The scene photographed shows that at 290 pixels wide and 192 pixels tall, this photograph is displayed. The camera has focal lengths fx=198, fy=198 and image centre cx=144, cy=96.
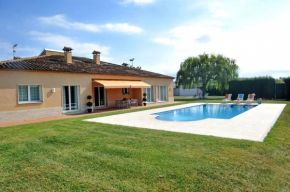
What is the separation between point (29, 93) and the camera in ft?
77.0

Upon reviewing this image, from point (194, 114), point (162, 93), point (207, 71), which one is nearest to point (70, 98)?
point (194, 114)

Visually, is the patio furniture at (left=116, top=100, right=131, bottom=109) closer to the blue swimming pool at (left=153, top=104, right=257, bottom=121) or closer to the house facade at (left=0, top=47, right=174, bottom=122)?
the house facade at (left=0, top=47, right=174, bottom=122)

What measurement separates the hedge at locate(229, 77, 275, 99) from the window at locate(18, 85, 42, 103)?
49662mm

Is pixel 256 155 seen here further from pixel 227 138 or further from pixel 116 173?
pixel 116 173

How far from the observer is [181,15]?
27234 millimetres

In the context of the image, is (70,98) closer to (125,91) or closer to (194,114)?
(125,91)

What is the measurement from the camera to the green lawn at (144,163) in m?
7.01

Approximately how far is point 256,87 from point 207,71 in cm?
1351

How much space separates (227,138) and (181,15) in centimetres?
1996

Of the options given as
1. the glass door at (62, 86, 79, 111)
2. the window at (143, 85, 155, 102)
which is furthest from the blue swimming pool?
the glass door at (62, 86, 79, 111)

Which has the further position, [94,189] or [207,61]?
[207,61]

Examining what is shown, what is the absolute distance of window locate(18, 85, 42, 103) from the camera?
2275 centimetres

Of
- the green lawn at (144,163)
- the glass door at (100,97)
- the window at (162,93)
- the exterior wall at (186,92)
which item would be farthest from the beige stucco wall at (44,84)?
the exterior wall at (186,92)

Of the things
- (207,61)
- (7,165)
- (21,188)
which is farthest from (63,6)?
(207,61)
